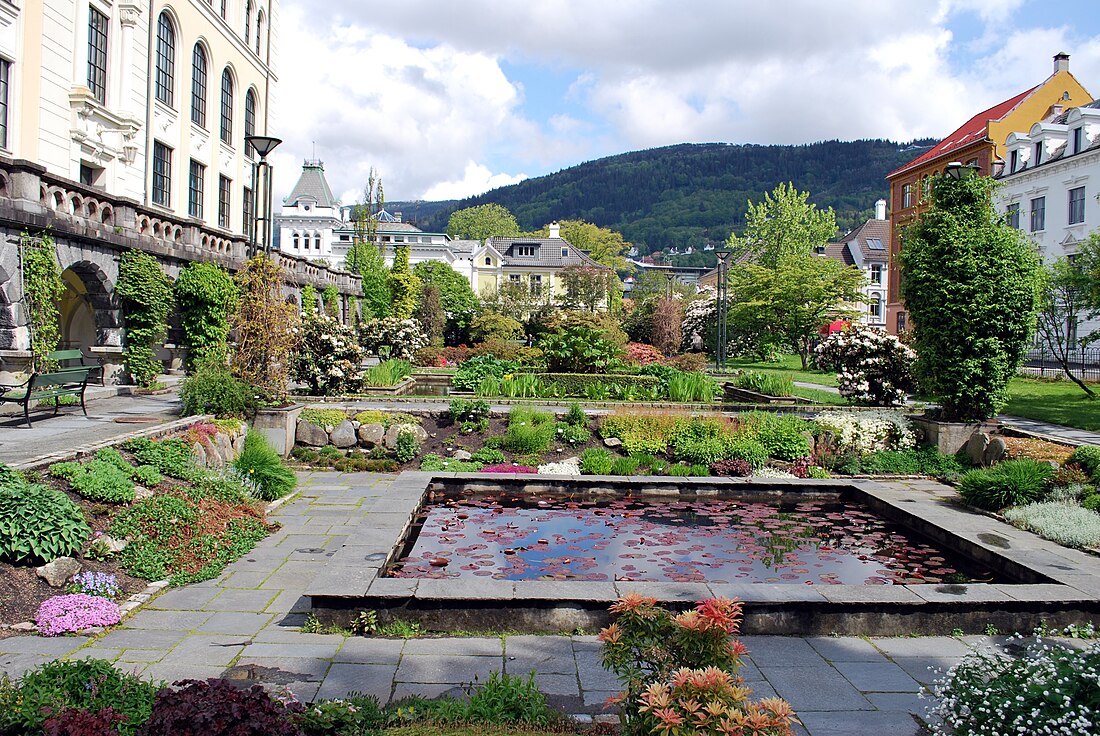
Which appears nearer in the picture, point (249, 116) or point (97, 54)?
point (97, 54)

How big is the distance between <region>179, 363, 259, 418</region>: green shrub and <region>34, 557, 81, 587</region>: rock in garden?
17.6ft

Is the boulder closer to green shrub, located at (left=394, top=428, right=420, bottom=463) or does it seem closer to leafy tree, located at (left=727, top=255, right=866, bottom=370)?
green shrub, located at (left=394, top=428, right=420, bottom=463)

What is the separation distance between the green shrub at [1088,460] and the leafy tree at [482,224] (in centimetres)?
9884

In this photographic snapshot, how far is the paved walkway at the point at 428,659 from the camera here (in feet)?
14.5

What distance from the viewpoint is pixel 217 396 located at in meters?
11.3

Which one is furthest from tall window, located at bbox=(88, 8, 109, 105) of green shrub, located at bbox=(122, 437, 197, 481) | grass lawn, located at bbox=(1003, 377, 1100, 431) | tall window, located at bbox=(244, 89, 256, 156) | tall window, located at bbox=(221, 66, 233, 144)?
grass lawn, located at bbox=(1003, 377, 1100, 431)

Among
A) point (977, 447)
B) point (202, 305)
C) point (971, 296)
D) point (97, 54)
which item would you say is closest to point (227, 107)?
point (97, 54)

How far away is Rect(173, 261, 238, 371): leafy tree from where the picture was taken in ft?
56.3

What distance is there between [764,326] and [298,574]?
1337 inches

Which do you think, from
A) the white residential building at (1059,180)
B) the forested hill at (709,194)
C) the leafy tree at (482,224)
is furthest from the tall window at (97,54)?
the forested hill at (709,194)

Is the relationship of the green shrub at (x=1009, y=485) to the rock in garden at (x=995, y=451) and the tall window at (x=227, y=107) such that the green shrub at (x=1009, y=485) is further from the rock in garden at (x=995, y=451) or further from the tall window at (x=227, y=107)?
the tall window at (x=227, y=107)

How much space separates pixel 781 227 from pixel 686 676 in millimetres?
49929

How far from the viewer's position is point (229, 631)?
5379 millimetres

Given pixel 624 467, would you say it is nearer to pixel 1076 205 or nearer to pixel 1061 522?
pixel 1061 522
